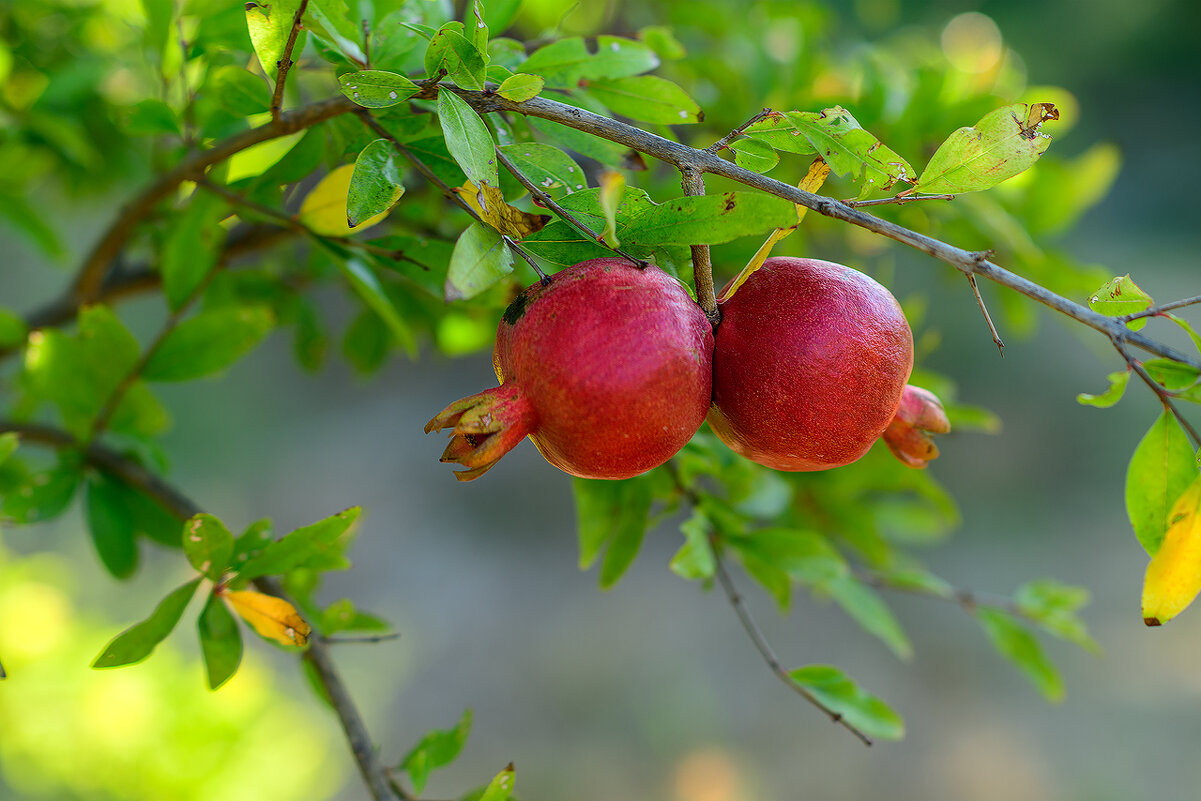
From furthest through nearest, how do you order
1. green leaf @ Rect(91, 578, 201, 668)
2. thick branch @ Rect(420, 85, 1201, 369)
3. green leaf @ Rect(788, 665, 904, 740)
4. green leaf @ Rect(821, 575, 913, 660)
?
green leaf @ Rect(821, 575, 913, 660)
green leaf @ Rect(788, 665, 904, 740)
green leaf @ Rect(91, 578, 201, 668)
thick branch @ Rect(420, 85, 1201, 369)

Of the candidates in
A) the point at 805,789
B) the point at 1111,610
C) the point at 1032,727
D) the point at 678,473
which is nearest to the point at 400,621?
the point at 805,789

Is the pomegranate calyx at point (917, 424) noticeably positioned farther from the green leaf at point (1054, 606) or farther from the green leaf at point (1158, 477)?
the green leaf at point (1054, 606)

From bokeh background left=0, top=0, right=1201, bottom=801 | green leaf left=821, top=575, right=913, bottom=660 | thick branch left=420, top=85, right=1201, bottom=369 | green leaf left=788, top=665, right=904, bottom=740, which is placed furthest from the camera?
bokeh background left=0, top=0, right=1201, bottom=801

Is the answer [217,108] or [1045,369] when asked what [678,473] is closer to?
[217,108]

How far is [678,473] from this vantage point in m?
0.52

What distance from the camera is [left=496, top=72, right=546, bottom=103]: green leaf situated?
30 centimetres

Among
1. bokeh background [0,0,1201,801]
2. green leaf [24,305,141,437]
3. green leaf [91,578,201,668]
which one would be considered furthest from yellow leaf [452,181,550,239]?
bokeh background [0,0,1201,801]

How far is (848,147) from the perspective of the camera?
0.30 meters

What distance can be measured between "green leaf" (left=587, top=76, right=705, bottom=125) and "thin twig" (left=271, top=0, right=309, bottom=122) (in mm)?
134

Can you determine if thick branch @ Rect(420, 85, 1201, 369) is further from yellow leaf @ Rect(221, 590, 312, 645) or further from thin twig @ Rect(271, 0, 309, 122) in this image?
yellow leaf @ Rect(221, 590, 312, 645)

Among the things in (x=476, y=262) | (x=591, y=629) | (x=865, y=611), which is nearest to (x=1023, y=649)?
(x=865, y=611)

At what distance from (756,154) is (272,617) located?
28 cm

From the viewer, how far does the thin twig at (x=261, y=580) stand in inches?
16.5

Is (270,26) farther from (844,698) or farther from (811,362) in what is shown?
(844,698)
